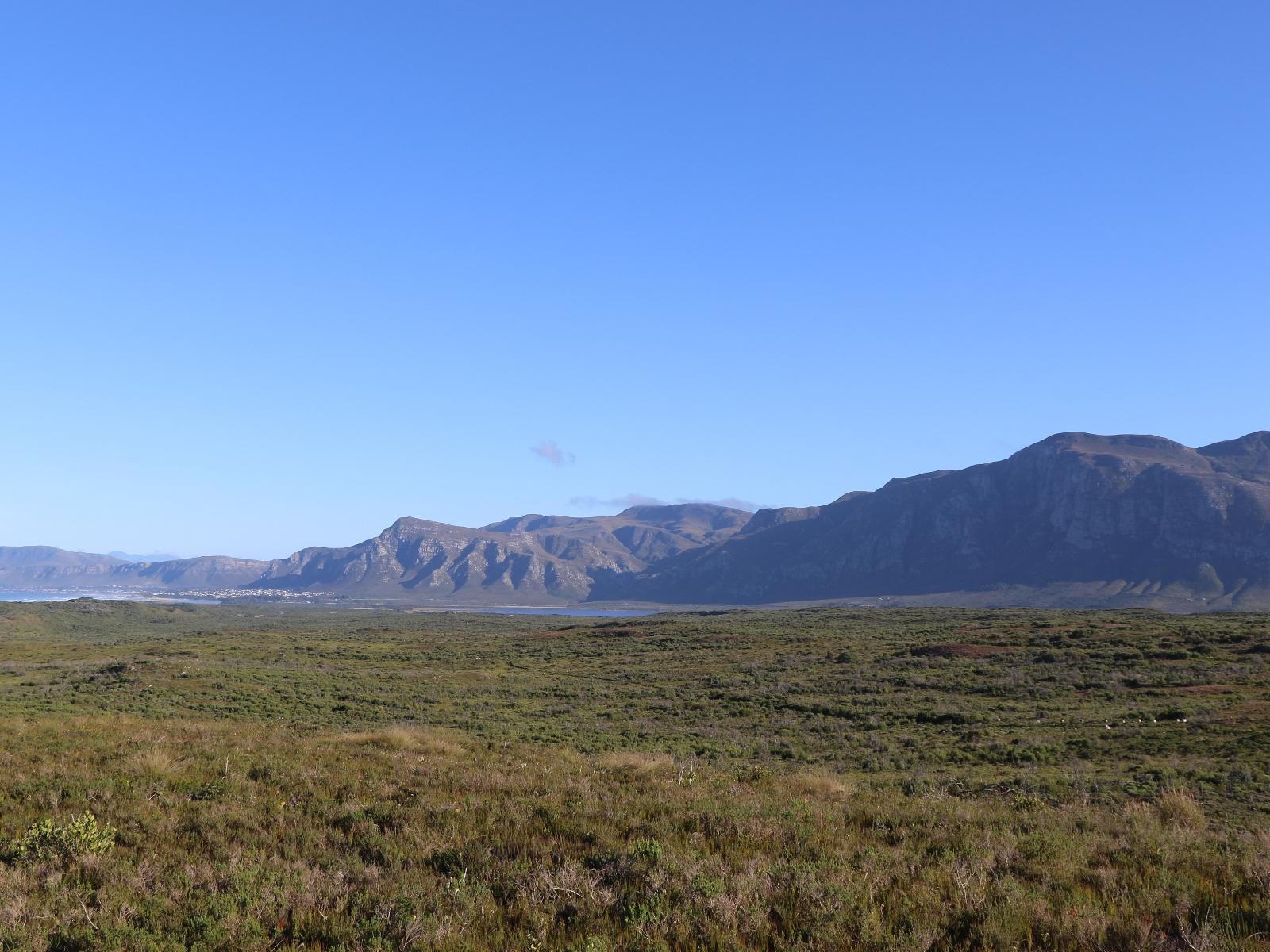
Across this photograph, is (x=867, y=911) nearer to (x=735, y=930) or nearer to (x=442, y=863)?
(x=735, y=930)

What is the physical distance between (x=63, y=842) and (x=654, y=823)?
6928 millimetres

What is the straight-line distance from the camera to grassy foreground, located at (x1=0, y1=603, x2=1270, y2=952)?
23.3 ft

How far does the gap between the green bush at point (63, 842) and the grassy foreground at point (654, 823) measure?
0.04 metres

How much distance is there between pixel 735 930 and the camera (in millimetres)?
6859

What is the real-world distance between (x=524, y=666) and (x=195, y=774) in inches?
1886

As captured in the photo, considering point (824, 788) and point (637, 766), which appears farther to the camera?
point (637, 766)

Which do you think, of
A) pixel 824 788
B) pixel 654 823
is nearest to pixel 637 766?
pixel 824 788

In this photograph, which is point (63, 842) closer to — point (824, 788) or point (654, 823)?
point (654, 823)

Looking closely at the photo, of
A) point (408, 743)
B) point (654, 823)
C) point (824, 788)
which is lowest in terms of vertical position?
point (408, 743)

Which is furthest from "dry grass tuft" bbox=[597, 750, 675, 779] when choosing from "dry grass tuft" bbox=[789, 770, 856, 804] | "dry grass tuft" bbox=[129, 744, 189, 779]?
"dry grass tuft" bbox=[129, 744, 189, 779]

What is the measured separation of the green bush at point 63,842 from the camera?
29.7 ft

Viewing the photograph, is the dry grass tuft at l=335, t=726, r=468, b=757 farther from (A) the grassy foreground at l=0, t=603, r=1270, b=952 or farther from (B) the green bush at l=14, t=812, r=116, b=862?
(B) the green bush at l=14, t=812, r=116, b=862

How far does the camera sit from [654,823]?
10.9m

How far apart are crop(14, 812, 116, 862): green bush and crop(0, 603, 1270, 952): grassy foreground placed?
36 millimetres
